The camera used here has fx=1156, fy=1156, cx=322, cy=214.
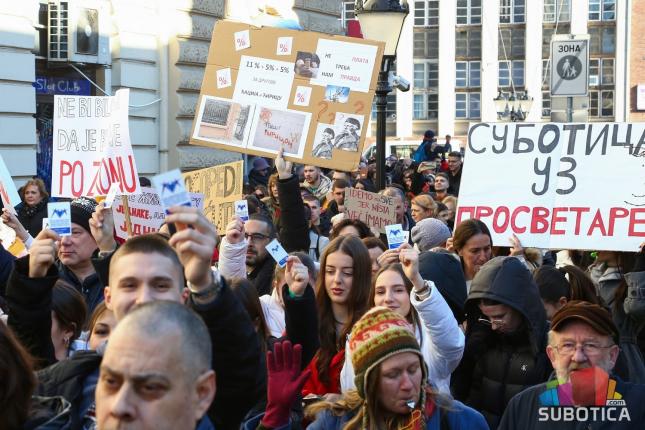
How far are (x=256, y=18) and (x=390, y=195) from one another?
728 centimetres

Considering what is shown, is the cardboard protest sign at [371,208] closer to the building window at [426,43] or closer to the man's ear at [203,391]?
the man's ear at [203,391]

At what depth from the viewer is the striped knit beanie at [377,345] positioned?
3.90m

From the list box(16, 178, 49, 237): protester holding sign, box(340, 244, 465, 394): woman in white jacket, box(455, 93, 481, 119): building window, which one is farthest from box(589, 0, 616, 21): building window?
box(340, 244, 465, 394): woman in white jacket

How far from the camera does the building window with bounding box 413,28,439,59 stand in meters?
62.6

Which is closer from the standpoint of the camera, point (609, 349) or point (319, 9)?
point (609, 349)

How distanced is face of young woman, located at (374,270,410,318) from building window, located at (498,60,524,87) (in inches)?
2230

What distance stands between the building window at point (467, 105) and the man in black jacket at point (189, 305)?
58096 mm

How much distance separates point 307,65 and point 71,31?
5917mm

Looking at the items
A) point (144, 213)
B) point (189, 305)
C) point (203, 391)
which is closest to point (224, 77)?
point (144, 213)

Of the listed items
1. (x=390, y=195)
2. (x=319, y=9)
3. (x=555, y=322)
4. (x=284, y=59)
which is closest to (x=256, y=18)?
(x=319, y=9)

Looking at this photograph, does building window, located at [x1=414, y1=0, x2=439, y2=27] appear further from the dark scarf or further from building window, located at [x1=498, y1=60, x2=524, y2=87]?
the dark scarf

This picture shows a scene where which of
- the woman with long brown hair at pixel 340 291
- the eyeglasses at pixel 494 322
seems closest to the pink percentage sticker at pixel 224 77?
the woman with long brown hair at pixel 340 291

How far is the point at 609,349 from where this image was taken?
4.21 meters

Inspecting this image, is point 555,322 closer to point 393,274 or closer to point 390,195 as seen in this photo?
point 393,274
